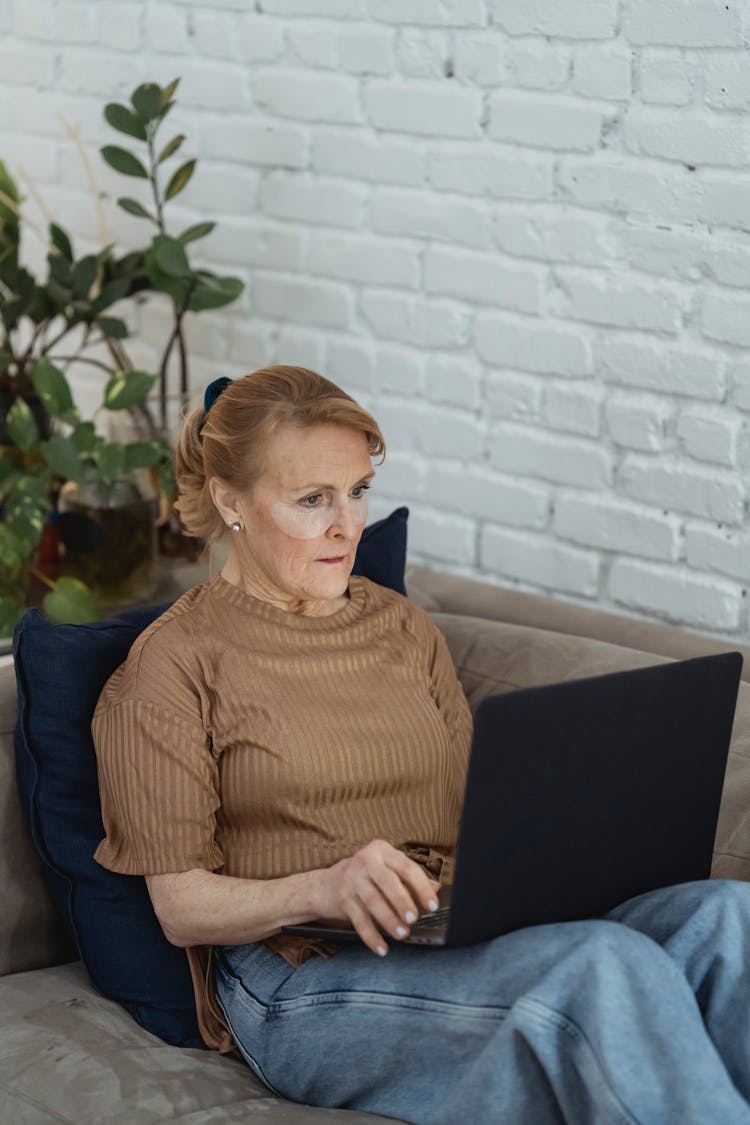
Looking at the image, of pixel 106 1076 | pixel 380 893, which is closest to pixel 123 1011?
pixel 106 1076

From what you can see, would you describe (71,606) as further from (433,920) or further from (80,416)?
(433,920)

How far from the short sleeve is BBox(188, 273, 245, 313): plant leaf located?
0.93 m

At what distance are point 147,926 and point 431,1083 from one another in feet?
1.27

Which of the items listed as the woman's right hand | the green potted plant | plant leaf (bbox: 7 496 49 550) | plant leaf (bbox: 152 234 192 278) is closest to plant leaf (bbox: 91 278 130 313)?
the green potted plant

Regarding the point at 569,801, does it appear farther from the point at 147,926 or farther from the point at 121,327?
the point at 121,327

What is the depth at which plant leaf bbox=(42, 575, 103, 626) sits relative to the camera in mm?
2160

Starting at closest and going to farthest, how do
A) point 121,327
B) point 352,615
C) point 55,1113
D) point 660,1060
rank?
point 660,1060
point 55,1113
point 352,615
point 121,327

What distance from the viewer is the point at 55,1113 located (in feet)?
4.70

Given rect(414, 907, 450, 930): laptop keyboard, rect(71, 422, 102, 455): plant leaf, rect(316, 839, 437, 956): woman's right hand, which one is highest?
rect(71, 422, 102, 455): plant leaf

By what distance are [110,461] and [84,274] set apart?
0.35m

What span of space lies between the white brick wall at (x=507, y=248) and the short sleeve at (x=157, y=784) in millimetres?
872

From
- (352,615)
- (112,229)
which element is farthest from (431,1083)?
(112,229)

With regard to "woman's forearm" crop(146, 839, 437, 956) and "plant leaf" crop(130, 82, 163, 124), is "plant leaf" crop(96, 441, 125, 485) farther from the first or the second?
"woman's forearm" crop(146, 839, 437, 956)

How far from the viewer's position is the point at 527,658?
1967 mm
